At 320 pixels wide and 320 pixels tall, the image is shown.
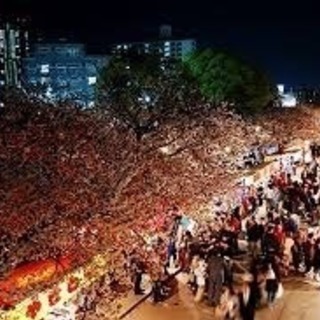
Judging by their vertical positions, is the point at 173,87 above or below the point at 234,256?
above

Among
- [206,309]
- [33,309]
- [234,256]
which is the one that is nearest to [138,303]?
[206,309]

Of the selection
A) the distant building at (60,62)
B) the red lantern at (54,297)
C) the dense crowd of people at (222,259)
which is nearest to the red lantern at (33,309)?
the red lantern at (54,297)

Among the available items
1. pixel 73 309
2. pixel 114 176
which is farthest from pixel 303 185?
pixel 73 309

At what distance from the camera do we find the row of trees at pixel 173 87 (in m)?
28.7

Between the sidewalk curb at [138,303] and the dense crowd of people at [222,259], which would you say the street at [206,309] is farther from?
the dense crowd of people at [222,259]

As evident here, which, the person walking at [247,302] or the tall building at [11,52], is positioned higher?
the tall building at [11,52]

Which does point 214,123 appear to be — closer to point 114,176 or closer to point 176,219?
point 176,219

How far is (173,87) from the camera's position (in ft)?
107

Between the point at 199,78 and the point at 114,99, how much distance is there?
13116 millimetres

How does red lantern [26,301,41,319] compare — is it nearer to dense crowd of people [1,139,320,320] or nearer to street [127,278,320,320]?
dense crowd of people [1,139,320,320]

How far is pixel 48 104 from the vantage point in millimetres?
21594

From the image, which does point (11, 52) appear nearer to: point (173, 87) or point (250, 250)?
point (173, 87)

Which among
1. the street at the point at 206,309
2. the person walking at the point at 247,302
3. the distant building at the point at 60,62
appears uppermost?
the distant building at the point at 60,62

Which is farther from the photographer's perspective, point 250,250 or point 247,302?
point 250,250
